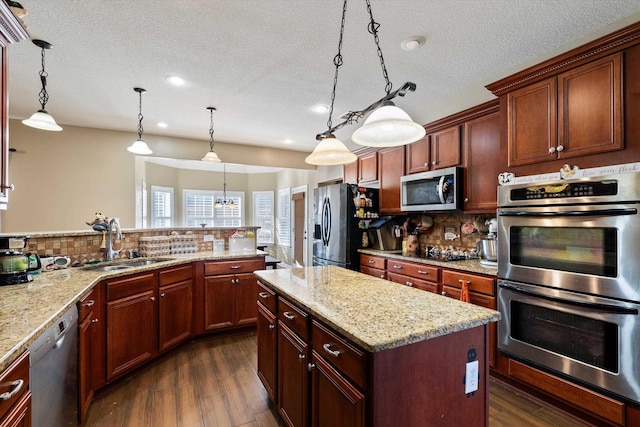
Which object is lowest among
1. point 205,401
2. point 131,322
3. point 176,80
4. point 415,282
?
point 205,401

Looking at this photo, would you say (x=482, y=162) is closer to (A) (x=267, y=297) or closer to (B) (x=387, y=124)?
(B) (x=387, y=124)

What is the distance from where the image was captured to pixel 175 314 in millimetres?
2914

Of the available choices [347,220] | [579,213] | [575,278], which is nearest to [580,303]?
[575,278]

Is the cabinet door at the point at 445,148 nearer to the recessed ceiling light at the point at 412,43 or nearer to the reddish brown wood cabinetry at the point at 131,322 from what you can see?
the recessed ceiling light at the point at 412,43

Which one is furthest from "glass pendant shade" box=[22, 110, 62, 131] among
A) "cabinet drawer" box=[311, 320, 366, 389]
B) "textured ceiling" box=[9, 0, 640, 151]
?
"cabinet drawer" box=[311, 320, 366, 389]

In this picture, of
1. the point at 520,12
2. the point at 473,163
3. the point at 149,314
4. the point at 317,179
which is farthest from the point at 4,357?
the point at 317,179

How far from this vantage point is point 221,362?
109 inches

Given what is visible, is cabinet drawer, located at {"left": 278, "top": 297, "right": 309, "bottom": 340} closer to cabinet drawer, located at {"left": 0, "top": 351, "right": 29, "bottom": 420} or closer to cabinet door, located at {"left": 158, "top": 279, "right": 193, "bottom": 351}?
cabinet drawer, located at {"left": 0, "top": 351, "right": 29, "bottom": 420}

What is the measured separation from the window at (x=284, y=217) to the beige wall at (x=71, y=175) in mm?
3014

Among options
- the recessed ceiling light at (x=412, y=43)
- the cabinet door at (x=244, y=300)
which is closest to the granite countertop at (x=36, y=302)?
the cabinet door at (x=244, y=300)

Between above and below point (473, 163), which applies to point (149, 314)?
below

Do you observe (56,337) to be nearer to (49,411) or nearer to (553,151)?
(49,411)

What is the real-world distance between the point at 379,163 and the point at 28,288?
3.61m

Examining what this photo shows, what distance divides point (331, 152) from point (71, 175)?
413 cm
